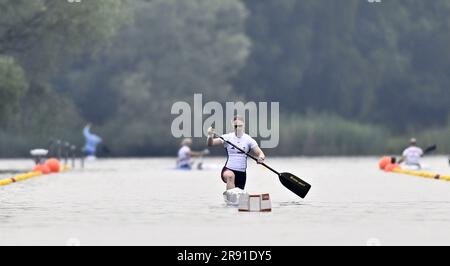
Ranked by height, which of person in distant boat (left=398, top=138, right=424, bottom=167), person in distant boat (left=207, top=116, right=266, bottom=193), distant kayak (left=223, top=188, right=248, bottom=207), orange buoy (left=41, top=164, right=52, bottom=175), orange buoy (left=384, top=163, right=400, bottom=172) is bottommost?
orange buoy (left=384, top=163, right=400, bottom=172)

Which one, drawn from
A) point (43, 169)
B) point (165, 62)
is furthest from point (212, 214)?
point (165, 62)

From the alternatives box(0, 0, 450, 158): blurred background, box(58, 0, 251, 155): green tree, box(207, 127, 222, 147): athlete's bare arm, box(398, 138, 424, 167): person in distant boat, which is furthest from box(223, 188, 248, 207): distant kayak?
box(58, 0, 251, 155): green tree

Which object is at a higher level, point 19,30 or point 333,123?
point 19,30

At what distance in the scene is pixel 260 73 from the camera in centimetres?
10344

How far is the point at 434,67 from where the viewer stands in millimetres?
104562

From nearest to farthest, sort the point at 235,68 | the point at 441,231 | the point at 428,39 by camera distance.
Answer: the point at 441,231, the point at 235,68, the point at 428,39

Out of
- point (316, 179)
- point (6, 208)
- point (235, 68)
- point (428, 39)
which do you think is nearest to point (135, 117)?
point (235, 68)

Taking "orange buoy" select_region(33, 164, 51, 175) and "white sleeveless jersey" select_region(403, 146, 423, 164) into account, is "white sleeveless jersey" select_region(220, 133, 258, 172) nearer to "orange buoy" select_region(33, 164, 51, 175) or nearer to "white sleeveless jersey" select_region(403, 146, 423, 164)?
"orange buoy" select_region(33, 164, 51, 175)

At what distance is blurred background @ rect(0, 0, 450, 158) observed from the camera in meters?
83.4

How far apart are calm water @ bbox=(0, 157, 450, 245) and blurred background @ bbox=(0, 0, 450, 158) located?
1003 inches

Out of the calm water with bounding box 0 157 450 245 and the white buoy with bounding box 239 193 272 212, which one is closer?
the calm water with bounding box 0 157 450 245

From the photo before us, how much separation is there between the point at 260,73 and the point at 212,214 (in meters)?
77.2
